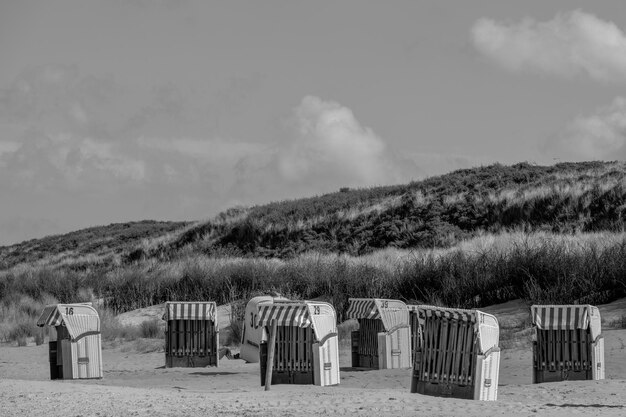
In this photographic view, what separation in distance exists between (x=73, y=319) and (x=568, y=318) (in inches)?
279

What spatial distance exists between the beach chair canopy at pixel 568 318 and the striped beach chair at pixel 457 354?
256 centimetres

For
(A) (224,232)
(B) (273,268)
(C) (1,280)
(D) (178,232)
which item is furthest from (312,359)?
(D) (178,232)

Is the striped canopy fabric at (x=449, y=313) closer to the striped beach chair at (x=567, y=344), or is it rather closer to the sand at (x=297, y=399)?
the sand at (x=297, y=399)

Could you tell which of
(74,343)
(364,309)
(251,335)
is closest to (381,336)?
(364,309)

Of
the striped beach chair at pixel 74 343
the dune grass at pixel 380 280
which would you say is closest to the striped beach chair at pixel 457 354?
the striped beach chair at pixel 74 343

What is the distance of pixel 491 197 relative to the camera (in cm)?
4625

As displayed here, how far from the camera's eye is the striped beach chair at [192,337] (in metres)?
18.7

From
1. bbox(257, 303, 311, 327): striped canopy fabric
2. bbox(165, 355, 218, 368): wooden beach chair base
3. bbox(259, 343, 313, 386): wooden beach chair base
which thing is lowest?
bbox(165, 355, 218, 368): wooden beach chair base

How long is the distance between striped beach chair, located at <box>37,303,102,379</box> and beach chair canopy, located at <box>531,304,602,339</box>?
6.42m

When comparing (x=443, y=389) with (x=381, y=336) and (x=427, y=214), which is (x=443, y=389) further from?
(x=427, y=214)

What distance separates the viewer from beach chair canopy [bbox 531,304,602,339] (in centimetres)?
1472

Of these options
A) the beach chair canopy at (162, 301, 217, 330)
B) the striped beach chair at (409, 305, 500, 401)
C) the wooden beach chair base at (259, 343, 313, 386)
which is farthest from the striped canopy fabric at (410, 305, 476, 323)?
the beach chair canopy at (162, 301, 217, 330)

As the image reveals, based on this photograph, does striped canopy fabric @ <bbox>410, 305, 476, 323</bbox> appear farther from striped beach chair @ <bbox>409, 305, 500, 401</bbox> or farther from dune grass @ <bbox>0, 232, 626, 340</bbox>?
dune grass @ <bbox>0, 232, 626, 340</bbox>

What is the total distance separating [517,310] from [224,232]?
34.3 meters
